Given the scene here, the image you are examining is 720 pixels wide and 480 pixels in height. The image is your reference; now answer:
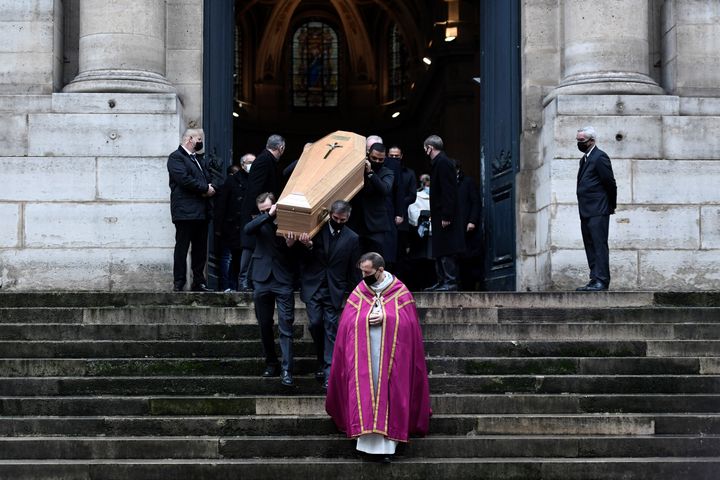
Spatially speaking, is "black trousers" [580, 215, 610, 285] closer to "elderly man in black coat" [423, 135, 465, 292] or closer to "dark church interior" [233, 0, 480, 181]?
"elderly man in black coat" [423, 135, 465, 292]

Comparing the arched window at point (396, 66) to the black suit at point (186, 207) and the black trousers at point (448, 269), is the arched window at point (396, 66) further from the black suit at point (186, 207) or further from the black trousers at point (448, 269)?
the black suit at point (186, 207)

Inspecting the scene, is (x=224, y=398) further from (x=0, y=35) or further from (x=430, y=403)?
(x=0, y=35)

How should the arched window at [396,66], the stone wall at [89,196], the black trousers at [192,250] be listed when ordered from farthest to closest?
1. the arched window at [396,66]
2. the stone wall at [89,196]
3. the black trousers at [192,250]

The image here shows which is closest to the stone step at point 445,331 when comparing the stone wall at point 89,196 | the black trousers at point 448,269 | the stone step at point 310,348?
the stone step at point 310,348

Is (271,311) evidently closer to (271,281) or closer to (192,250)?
(271,281)

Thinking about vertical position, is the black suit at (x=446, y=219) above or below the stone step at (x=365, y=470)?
above

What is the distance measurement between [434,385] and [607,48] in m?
6.48

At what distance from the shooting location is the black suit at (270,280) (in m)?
12.7

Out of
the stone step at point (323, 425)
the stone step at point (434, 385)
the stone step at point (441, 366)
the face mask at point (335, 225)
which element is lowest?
the stone step at point (323, 425)

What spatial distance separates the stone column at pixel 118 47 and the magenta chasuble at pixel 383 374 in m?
6.45

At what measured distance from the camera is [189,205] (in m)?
15.4

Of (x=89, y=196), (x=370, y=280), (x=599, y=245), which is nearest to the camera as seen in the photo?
(x=370, y=280)

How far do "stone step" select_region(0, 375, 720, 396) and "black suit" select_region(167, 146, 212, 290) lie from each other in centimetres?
297

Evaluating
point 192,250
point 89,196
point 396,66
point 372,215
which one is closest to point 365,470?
point 372,215
